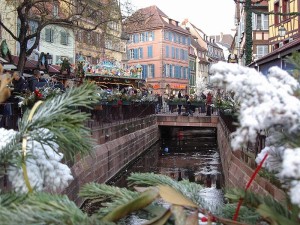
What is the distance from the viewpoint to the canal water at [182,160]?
17.2 meters

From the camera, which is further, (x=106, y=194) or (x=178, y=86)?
(x=178, y=86)

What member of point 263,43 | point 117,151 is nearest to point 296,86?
point 117,151

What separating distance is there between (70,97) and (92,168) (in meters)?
12.7

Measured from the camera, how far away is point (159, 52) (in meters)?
68.8

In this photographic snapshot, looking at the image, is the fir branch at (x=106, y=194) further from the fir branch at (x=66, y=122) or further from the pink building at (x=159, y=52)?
the pink building at (x=159, y=52)

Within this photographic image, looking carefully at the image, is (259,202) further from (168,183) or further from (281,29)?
(281,29)

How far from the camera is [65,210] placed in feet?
3.61

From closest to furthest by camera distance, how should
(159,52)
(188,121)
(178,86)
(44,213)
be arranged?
(44,213) < (188,121) < (159,52) < (178,86)

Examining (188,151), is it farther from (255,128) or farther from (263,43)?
(255,128)

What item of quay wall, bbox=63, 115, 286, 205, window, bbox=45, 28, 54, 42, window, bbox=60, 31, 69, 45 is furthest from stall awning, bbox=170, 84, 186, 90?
quay wall, bbox=63, 115, 286, 205

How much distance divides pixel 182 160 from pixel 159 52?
47052 mm

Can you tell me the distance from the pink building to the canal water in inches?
1245

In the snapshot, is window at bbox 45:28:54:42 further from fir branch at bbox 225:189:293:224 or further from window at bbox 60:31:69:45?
fir branch at bbox 225:189:293:224

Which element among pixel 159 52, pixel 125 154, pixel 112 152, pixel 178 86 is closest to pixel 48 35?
pixel 125 154
